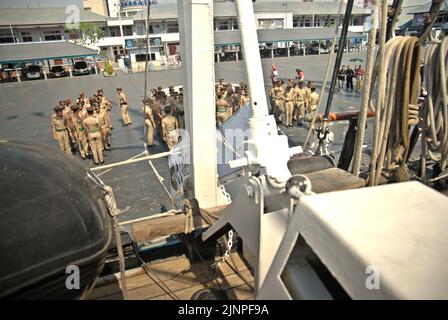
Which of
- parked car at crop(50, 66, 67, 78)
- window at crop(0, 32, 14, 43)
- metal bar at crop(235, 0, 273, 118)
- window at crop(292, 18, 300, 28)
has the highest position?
window at crop(292, 18, 300, 28)

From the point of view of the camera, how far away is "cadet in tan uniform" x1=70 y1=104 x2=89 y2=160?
34.5 ft

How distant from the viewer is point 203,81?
11.4 ft

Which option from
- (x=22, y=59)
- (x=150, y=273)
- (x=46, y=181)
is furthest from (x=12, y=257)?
(x=22, y=59)

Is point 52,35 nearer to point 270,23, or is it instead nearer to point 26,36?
point 26,36

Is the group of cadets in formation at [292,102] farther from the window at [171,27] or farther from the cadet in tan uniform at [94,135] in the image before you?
the window at [171,27]

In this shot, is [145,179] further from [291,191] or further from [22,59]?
[22,59]

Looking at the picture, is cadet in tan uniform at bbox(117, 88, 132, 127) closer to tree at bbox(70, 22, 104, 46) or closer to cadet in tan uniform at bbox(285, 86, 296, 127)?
cadet in tan uniform at bbox(285, 86, 296, 127)

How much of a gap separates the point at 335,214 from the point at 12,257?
4.95ft

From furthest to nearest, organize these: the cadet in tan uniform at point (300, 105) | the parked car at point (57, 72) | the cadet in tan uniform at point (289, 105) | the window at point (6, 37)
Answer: the window at point (6, 37) < the parked car at point (57, 72) < the cadet in tan uniform at point (300, 105) < the cadet in tan uniform at point (289, 105)

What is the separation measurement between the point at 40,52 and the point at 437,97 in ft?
142

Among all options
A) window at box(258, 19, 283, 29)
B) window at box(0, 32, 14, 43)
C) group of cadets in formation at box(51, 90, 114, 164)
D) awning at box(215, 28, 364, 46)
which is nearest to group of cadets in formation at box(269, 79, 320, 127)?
group of cadets in formation at box(51, 90, 114, 164)

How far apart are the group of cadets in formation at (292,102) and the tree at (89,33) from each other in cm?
4131

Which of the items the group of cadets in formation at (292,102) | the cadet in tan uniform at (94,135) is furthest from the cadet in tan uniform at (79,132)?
the group of cadets in formation at (292,102)

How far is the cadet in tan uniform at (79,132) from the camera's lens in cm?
1052
